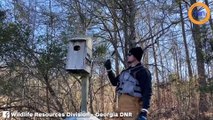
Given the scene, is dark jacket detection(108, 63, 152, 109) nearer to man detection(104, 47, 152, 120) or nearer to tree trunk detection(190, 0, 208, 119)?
man detection(104, 47, 152, 120)

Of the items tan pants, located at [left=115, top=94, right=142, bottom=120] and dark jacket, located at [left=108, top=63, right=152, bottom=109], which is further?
tan pants, located at [left=115, top=94, right=142, bottom=120]

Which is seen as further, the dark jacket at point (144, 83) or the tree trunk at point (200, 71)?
the tree trunk at point (200, 71)

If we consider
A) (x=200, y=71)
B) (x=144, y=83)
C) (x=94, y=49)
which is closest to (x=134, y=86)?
(x=144, y=83)

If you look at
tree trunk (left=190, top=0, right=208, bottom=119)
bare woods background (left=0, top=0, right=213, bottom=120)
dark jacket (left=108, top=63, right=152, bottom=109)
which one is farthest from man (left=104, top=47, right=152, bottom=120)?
tree trunk (left=190, top=0, right=208, bottom=119)

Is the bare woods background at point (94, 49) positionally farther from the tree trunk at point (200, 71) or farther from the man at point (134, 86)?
the man at point (134, 86)

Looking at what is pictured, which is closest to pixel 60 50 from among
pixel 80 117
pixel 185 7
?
pixel 80 117

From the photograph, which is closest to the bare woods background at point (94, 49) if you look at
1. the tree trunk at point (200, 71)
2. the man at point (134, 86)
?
the tree trunk at point (200, 71)

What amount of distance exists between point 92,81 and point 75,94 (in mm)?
498

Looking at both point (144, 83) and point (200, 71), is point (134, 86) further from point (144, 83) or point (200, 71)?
point (200, 71)

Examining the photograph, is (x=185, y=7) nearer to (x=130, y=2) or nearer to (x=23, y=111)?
(x=130, y=2)

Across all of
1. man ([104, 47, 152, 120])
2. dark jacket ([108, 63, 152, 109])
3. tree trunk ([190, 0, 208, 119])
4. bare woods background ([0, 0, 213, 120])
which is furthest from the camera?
tree trunk ([190, 0, 208, 119])

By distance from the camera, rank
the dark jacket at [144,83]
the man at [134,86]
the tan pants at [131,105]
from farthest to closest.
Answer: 1. the tan pants at [131,105]
2. the man at [134,86]
3. the dark jacket at [144,83]

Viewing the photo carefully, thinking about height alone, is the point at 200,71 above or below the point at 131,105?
above

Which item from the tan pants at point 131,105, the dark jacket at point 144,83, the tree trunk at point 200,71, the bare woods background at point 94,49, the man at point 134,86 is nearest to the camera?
the dark jacket at point 144,83
